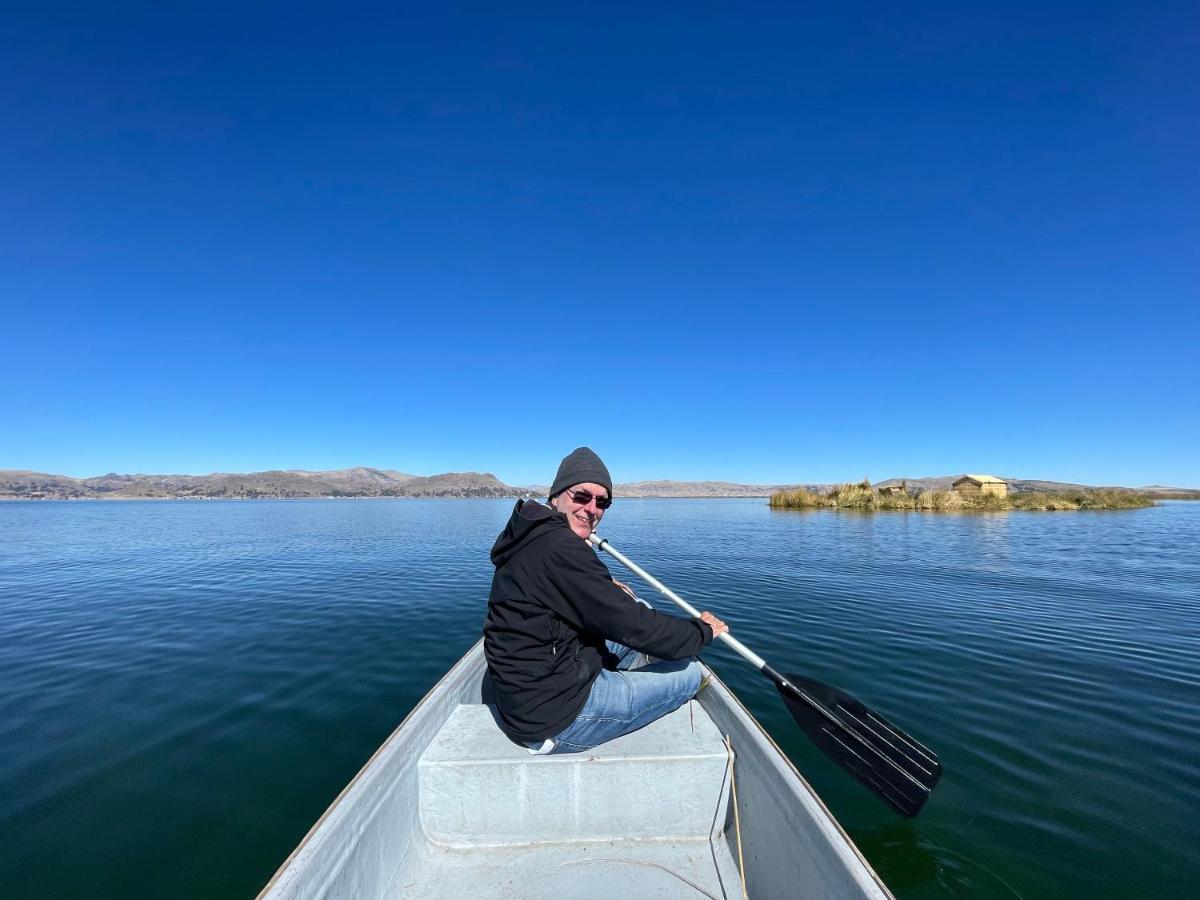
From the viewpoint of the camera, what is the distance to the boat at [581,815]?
3.13 m

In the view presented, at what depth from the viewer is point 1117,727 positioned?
5707 millimetres

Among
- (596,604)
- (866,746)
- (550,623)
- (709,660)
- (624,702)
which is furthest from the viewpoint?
(709,660)

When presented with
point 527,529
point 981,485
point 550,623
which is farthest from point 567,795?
point 981,485

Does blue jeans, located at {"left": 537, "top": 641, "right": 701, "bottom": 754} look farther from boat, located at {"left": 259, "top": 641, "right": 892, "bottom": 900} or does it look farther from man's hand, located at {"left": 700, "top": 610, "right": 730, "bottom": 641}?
man's hand, located at {"left": 700, "top": 610, "right": 730, "bottom": 641}

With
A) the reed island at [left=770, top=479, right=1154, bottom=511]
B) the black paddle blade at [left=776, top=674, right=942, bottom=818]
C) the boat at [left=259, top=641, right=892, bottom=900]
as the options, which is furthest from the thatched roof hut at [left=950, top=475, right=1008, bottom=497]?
the boat at [left=259, top=641, right=892, bottom=900]

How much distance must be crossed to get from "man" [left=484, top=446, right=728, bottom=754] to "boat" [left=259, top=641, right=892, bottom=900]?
0.34m

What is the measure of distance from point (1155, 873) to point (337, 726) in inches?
317

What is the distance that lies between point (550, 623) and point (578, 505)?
3.44 ft

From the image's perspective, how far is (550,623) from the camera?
3277mm

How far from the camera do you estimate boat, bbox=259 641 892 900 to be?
3.13 m

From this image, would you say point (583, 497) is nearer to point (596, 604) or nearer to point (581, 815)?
point (596, 604)

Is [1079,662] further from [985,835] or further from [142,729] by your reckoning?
[142,729]

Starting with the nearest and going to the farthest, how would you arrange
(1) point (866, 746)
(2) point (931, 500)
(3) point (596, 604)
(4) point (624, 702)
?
(3) point (596, 604)
(4) point (624, 702)
(1) point (866, 746)
(2) point (931, 500)

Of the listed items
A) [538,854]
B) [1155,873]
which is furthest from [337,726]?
[1155,873]
